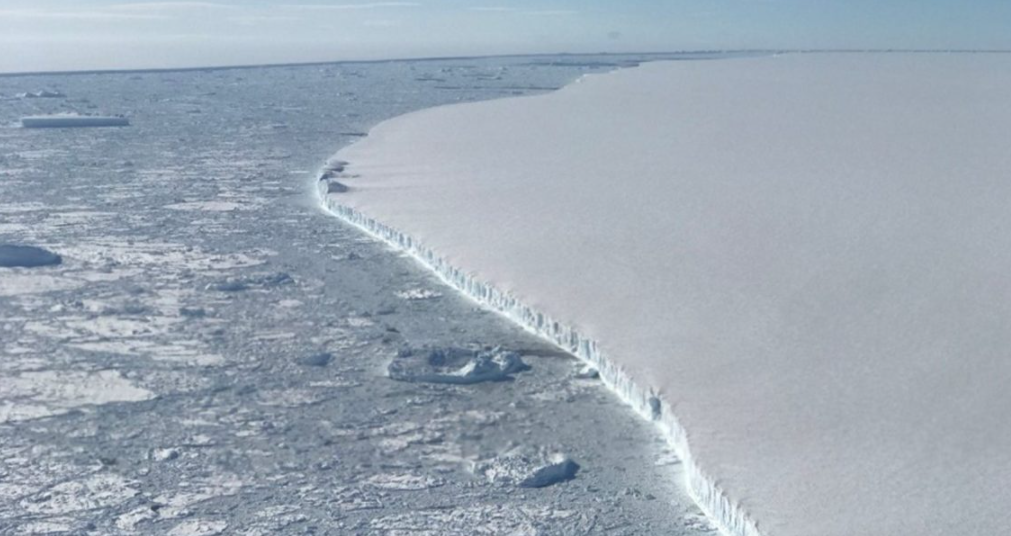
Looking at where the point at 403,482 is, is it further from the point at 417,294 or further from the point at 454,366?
the point at 417,294

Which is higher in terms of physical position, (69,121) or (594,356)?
(69,121)

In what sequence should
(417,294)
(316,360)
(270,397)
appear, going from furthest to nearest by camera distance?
(417,294) → (316,360) → (270,397)

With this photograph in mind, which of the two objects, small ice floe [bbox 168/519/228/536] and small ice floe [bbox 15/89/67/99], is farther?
small ice floe [bbox 15/89/67/99]

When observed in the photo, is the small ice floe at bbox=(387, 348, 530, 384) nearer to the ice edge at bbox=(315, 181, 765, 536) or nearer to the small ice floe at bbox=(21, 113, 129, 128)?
the ice edge at bbox=(315, 181, 765, 536)

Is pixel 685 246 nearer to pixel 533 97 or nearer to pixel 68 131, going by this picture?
pixel 68 131

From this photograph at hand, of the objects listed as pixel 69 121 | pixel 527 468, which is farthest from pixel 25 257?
pixel 69 121

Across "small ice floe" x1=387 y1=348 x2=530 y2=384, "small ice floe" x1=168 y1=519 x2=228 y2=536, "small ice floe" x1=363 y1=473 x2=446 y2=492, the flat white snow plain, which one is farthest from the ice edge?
"small ice floe" x1=168 y1=519 x2=228 y2=536

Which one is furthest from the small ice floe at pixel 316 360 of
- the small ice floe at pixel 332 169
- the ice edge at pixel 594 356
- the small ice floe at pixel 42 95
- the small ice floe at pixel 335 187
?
the small ice floe at pixel 42 95
